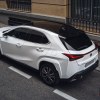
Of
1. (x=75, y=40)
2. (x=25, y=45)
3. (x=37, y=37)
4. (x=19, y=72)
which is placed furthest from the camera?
(x=19, y=72)

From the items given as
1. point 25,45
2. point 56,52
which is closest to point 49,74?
point 56,52

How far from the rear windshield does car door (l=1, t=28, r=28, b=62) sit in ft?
4.72

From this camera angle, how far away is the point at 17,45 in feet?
24.3

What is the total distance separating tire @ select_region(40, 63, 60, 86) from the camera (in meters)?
6.33

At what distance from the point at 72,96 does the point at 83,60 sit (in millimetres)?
978

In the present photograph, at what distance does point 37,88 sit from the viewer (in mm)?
6457

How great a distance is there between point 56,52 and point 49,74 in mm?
656

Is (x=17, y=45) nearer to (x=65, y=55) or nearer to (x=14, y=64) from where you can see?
(x=14, y=64)

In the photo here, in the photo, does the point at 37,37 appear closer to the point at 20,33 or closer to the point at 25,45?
the point at 25,45

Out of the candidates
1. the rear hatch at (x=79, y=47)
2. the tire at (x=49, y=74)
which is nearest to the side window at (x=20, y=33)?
the tire at (x=49, y=74)

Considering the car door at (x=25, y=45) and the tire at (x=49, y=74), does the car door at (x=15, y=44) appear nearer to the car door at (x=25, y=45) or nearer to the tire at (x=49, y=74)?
the car door at (x=25, y=45)

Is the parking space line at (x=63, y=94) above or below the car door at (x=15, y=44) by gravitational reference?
below

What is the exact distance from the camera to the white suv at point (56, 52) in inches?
241

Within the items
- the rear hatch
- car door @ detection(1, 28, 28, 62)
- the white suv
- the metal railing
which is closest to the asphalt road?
the white suv
